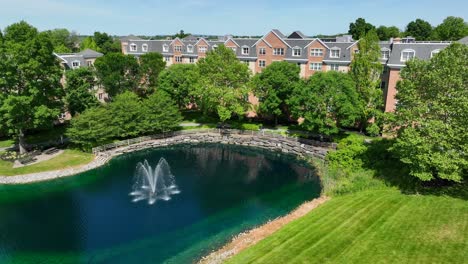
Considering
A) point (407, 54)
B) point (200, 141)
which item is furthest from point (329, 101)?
point (200, 141)

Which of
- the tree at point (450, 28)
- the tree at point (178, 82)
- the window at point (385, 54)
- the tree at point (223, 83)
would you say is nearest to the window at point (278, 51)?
the tree at point (223, 83)

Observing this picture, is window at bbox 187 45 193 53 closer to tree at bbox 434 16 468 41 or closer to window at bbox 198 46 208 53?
window at bbox 198 46 208 53

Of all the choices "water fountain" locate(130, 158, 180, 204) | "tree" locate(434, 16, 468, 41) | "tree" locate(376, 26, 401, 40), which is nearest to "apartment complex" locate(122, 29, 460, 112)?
"water fountain" locate(130, 158, 180, 204)

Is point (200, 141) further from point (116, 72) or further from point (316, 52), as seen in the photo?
point (316, 52)

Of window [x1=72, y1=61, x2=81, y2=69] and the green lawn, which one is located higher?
window [x1=72, y1=61, x2=81, y2=69]

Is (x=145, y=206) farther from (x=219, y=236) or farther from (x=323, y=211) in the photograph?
(x=323, y=211)

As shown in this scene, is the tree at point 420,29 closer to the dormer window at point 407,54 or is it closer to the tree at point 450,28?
the tree at point 450,28
